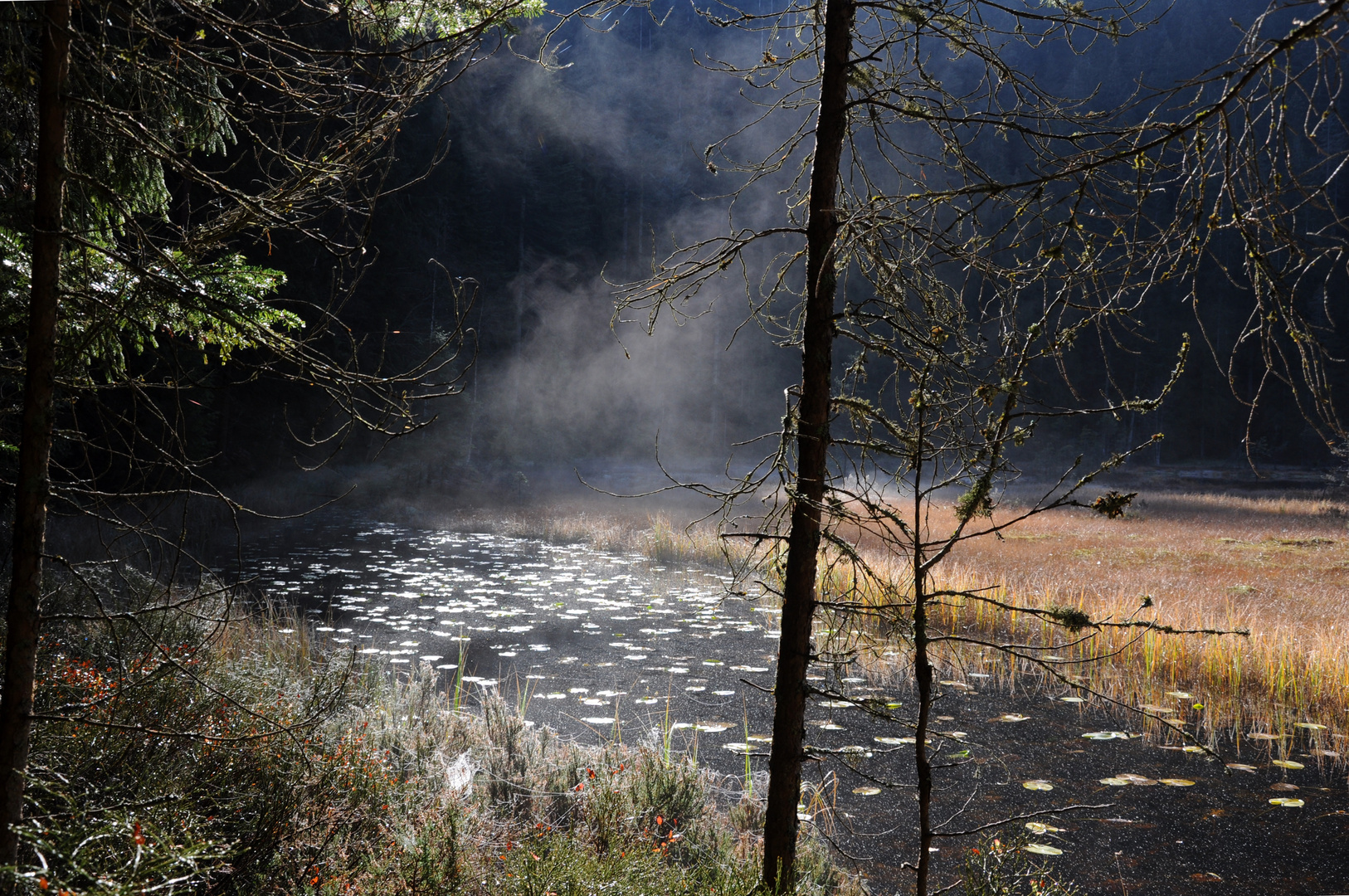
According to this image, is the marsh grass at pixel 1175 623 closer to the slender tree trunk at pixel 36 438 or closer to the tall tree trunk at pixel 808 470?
the tall tree trunk at pixel 808 470

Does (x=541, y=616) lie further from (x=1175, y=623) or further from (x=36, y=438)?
(x=36, y=438)

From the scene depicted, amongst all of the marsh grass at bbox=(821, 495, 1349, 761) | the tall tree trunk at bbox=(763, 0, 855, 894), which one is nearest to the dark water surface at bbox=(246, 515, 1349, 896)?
the tall tree trunk at bbox=(763, 0, 855, 894)

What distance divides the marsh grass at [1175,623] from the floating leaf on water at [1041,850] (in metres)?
0.95

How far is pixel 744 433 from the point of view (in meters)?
43.1

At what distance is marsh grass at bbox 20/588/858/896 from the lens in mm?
2324

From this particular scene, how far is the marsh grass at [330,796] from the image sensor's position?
2.32 m

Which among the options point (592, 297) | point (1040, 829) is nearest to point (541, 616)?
point (1040, 829)

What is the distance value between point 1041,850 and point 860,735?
6.48ft

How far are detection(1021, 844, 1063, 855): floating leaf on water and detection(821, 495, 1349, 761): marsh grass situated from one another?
95 cm

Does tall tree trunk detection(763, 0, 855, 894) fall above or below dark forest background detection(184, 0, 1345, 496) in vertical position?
below

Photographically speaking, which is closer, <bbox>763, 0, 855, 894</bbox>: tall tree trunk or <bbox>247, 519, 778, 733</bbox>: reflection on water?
<bbox>763, 0, 855, 894</bbox>: tall tree trunk

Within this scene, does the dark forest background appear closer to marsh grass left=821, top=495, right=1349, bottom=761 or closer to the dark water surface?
marsh grass left=821, top=495, right=1349, bottom=761

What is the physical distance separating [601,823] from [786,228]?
9.62 ft

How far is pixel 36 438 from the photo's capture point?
1.94 metres
